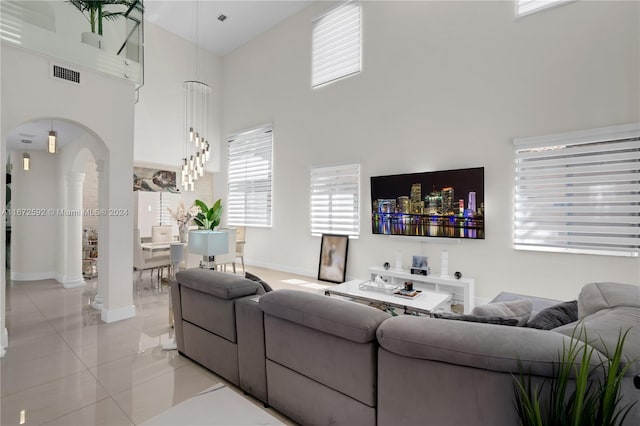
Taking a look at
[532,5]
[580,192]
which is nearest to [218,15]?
[532,5]

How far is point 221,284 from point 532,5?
197 inches

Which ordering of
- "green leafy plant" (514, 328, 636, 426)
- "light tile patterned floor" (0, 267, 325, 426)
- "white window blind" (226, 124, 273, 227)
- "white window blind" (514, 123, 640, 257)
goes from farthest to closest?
"white window blind" (226, 124, 273, 227), "white window blind" (514, 123, 640, 257), "light tile patterned floor" (0, 267, 325, 426), "green leafy plant" (514, 328, 636, 426)

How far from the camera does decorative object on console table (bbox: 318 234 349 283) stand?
5691mm

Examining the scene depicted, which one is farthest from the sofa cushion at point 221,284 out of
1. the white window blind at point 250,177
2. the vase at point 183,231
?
the white window blind at point 250,177

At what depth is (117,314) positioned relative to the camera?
3.79 meters

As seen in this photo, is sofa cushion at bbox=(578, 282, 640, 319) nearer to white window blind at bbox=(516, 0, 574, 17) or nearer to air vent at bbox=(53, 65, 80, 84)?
white window blind at bbox=(516, 0, 574, 17)

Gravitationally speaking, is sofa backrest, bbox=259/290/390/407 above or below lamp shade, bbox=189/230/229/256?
below

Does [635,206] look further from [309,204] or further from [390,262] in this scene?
[309,204]

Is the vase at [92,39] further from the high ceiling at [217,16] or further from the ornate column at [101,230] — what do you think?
the high ceiling at [217,16]

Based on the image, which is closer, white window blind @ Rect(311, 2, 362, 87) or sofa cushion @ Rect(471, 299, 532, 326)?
sofa cushion @ Rect(471, 299, 532, 326)

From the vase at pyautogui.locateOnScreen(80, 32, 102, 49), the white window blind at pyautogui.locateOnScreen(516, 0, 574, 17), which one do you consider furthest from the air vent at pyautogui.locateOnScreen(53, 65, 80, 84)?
the white window blind at pyautogui.locateOnScreen(516, 0, 574, 17)

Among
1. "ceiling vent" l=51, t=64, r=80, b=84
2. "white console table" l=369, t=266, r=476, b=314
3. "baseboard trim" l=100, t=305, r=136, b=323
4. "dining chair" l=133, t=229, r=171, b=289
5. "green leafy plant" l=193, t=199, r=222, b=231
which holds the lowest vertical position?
"baseboard trim" l=100, t=305, r=136, b=323

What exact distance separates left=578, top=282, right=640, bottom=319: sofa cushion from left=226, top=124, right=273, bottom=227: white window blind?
598 centimetres

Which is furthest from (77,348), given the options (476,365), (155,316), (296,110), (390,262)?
(296,110)
